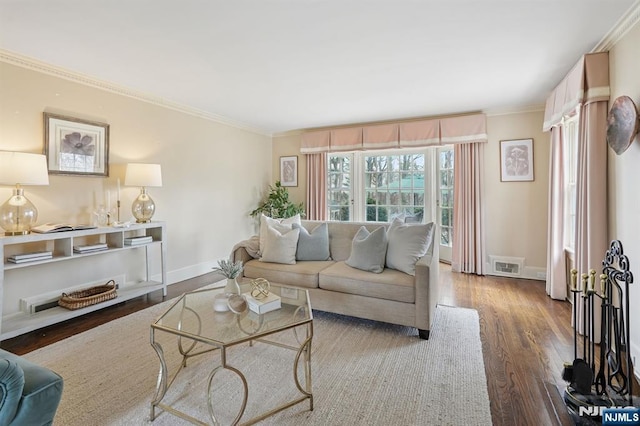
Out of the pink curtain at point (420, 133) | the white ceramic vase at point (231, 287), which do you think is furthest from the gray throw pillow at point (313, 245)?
the pink curtain at point (420, 133)

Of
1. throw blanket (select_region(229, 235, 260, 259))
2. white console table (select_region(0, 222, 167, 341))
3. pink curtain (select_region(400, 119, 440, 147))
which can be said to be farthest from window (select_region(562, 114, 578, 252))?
white console table (select_region(0, 222, 167, 341))

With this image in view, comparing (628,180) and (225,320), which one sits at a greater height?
(628,180)

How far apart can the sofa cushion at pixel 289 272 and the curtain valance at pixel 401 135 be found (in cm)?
256

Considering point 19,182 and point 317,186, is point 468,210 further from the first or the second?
point 19,182

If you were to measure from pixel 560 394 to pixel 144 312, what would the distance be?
3.38 m

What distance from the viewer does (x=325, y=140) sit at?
5.30 m

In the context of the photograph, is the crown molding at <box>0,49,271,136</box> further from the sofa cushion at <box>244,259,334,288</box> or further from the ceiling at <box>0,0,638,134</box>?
the sofa cushion at <box>244,259,334,288</box>

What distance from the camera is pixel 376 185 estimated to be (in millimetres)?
5324

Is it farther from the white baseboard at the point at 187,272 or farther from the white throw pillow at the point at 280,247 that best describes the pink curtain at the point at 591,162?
the white baseboard at the point at 187,272

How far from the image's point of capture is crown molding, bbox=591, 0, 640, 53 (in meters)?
1.97

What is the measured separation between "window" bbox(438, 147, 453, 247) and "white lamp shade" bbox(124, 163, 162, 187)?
158 inches

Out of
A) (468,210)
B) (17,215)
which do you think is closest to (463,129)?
(468,210)

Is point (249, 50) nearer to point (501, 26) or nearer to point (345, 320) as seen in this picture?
point (501, 26)

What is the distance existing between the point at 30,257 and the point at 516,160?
17.9 feet
